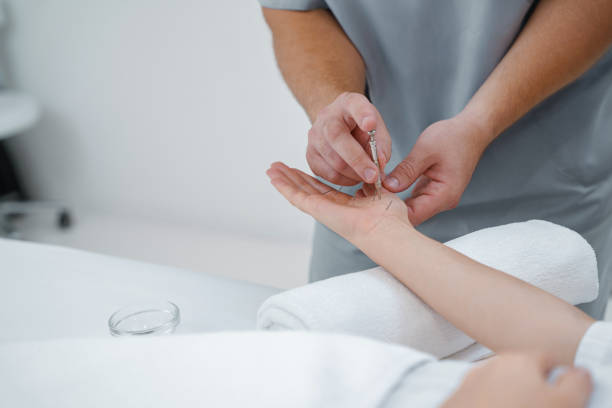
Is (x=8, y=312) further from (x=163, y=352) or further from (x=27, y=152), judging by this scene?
(x=27, y=152)

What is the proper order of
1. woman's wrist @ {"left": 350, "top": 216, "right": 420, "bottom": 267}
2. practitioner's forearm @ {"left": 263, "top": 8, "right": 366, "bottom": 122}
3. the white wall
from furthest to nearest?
the white wall
practitioner's forearm @ {"left": 263, "top": 8, "right": 366, "bottom": 122}
woman's wrist @ {"left": 350, "top": 216, "right": 420, "bottom": 267}

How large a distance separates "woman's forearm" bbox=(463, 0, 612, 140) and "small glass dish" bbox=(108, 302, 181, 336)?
555 mm

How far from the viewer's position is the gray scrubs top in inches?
37.8

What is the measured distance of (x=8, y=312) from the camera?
34.0 inches

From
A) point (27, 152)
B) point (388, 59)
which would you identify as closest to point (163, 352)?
point (388, 59)

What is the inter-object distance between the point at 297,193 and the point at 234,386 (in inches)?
15.9

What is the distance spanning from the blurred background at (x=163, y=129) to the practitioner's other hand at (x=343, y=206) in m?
1.33

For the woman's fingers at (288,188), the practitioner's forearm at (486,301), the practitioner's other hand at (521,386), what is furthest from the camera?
the woman's fingers at (288,188)

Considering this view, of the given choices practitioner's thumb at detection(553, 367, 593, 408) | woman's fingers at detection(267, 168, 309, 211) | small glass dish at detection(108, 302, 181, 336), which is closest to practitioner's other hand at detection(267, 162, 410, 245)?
woman's fingers at detection(267, 168, 309, 211)

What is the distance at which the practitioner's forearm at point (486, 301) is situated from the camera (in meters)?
0.59

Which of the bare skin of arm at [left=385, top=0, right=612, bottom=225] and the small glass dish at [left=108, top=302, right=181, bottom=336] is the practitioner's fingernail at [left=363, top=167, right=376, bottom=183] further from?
the small glass dish at [left=108, top=302, right=181, bottom=336]

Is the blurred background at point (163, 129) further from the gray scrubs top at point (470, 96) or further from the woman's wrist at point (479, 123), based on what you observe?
the woman's wrist at point (479, 123)

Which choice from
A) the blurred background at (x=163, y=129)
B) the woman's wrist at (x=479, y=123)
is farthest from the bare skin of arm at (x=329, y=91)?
the blurred background at (x=163, y=129)

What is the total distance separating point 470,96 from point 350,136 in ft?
1.04
